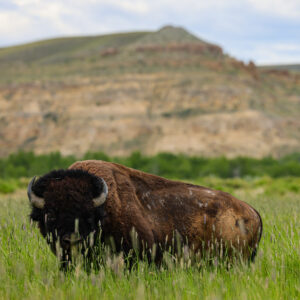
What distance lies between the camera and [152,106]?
78750mm

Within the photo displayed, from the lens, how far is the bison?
15.0ft

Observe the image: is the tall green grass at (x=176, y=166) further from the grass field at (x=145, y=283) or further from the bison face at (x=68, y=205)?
the grass field at (x=145, y=283)

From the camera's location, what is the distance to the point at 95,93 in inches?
3137

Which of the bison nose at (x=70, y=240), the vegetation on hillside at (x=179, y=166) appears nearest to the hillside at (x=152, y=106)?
the vegetation on hillside at (x=179, y=166)

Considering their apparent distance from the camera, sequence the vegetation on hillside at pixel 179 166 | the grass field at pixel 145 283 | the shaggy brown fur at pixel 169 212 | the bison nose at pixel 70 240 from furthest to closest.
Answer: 1. the vegetation on hillside at pixel 179 166
2. the shaggy brown fur at pixel 169 212
3. the bison nose at pixel 70 240
4. the grass field at pixel 145 283

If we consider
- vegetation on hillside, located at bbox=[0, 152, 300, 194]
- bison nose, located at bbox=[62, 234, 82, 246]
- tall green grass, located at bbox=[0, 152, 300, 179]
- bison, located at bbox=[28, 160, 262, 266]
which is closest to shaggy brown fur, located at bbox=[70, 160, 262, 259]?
bison, located at bbox=[28, 160, 262, 266]

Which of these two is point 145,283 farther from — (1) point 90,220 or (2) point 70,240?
(1) point 90,220

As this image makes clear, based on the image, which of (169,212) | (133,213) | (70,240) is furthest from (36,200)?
(169,212)

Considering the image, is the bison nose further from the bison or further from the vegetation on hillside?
the vegetation on hillside

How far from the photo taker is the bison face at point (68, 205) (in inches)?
174

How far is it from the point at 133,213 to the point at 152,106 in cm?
7417

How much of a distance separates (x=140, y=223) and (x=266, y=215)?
3526 mm

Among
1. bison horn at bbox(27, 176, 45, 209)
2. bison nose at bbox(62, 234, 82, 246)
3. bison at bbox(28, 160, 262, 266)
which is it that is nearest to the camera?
bison nose at bbox(62, 234, 82, 246)

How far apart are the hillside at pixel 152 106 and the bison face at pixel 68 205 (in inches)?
2587
